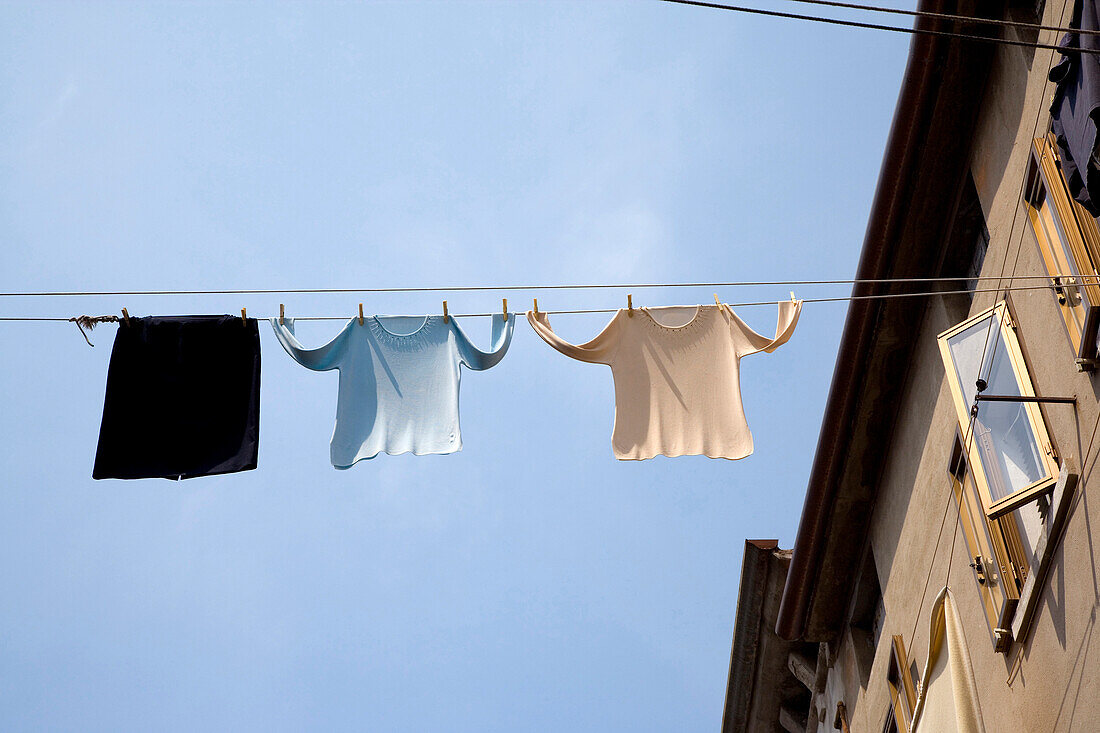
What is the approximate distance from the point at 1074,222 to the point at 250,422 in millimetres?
5736

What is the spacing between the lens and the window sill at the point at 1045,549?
6.51 m

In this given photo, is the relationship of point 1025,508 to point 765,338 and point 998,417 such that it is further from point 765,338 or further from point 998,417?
point 765,338

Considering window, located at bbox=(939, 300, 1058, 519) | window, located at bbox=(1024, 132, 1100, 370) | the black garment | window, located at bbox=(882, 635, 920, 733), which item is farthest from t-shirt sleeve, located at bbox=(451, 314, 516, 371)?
window, located at bbox=(882, 635, 920, 733)

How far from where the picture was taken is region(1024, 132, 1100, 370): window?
20.6 feet

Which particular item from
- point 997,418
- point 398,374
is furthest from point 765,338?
point 398,374

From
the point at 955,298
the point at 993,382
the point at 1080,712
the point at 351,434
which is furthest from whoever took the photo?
the point at 955,298

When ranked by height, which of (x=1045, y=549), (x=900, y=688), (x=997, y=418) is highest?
(x=997, y=418)

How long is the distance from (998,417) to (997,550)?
1004 mm

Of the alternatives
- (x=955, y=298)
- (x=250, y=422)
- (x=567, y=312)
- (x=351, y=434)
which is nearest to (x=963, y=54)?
(x=955, y=298)

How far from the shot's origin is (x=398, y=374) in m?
7.98

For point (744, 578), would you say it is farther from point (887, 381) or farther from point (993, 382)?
point (993, 382)

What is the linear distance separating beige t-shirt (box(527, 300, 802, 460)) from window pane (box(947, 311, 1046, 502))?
50.0 inches

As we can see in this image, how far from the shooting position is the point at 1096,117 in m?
5.12

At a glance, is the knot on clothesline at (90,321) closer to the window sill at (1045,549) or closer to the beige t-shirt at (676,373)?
the beige t-shirt at (676,373)
